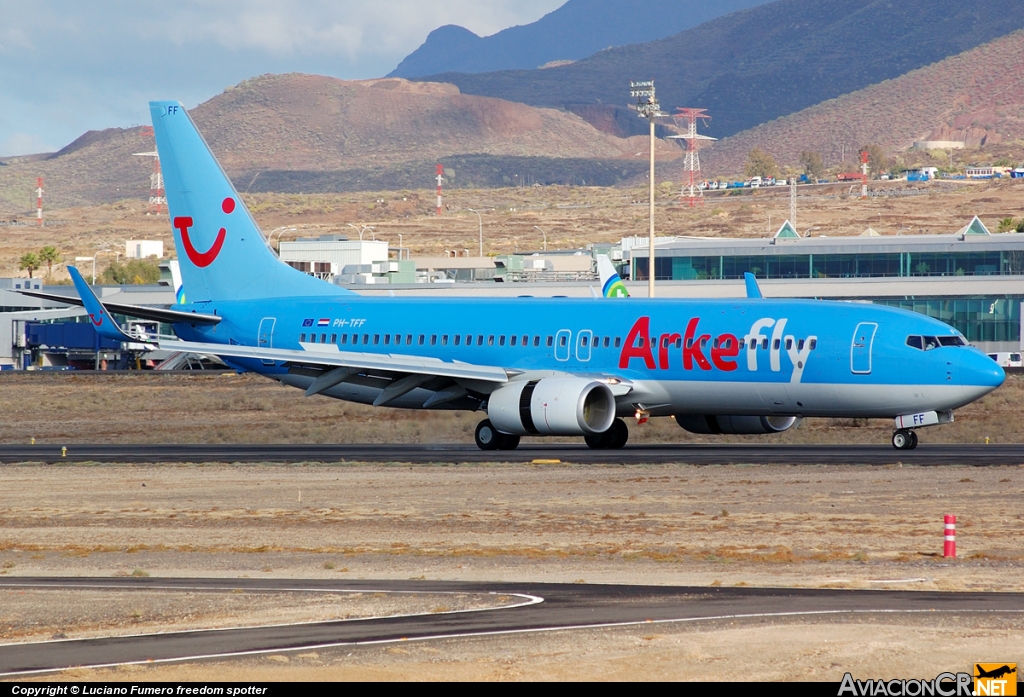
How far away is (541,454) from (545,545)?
1719 cm

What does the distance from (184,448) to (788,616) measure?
2983cm

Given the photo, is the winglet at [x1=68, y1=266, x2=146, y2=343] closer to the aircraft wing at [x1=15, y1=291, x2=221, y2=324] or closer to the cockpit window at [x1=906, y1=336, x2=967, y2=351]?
the aircraft wing at [x1=15, y1=291, x2=221, y2=324]

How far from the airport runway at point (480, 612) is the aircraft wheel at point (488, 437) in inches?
864

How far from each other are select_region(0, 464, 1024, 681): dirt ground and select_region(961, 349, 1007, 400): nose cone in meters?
4.41

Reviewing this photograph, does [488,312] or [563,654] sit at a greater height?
[488,312]

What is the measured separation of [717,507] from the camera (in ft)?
78.9

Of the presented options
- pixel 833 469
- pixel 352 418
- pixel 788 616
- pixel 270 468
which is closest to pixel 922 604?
pixel 788 616

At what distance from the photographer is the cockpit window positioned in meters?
34.3

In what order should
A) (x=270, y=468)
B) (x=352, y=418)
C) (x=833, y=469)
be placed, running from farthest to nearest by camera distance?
(x=352, y=418) < (x=270, y=468) < (x=833, y=469)

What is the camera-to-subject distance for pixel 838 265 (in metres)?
104

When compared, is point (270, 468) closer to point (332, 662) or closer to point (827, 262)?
point (332, 662)

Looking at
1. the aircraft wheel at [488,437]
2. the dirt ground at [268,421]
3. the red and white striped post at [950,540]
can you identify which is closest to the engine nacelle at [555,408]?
the aircraft wheel at [488,437]

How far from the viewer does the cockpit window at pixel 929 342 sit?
3428 cm

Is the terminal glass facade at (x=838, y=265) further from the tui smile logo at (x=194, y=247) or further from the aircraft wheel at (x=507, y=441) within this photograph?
the aircraft wheel at (x=507, y=441)
